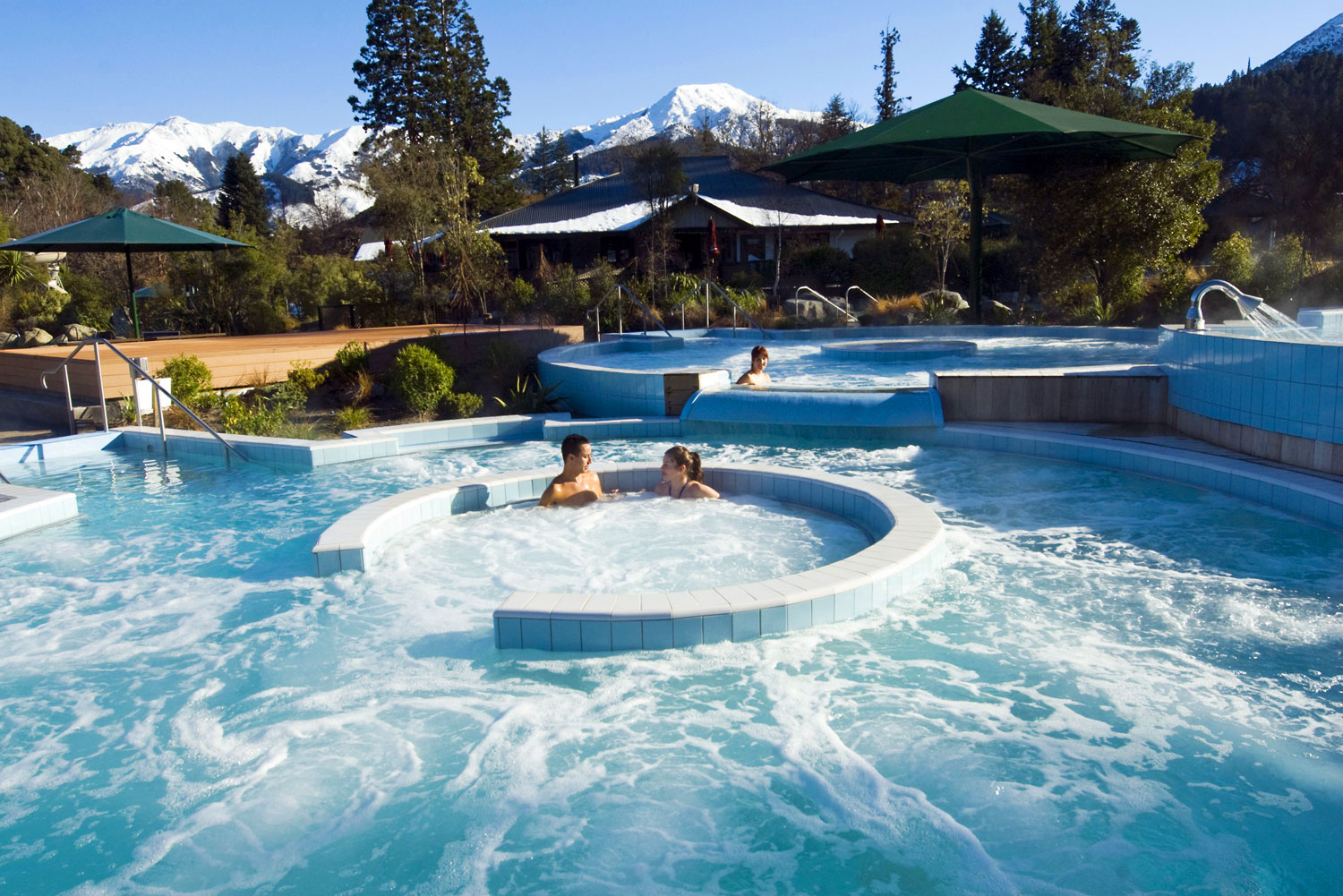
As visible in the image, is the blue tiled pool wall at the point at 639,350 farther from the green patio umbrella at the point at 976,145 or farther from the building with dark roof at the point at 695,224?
the building with dark roof at the point at 695,224

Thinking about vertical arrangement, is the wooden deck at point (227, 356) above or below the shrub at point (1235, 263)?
below

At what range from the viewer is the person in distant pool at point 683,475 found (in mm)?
6125

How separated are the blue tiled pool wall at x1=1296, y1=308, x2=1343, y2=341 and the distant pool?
155 centimetres

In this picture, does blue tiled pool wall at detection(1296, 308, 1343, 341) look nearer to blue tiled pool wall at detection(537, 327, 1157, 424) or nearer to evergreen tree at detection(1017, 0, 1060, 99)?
blue tiled pool wall at detection(537, 327, 1157, 424)

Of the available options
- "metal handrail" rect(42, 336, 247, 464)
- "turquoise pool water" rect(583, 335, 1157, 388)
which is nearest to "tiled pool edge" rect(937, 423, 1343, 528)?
"turquoise pool water" rect(583, 335, 1157, 388)

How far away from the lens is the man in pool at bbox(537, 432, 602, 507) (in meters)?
6.07

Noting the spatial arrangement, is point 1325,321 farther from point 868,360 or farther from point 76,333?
point 76,333

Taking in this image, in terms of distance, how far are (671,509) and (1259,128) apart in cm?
4034

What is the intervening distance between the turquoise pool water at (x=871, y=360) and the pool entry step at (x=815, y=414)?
1.45m

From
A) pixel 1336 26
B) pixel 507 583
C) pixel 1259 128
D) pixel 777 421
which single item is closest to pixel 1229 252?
pixel 777 421

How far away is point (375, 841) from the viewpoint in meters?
2.75

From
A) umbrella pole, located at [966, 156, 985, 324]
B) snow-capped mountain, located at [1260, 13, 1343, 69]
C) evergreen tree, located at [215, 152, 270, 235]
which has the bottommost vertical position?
umbrella pole, located at [966, 156, 985, 324]

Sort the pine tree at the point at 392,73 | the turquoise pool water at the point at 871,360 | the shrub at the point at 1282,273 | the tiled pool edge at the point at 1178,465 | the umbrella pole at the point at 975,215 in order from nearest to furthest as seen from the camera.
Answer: the tiled pool edge at the point at 1178,465, the turquoise pool water at the point at 871,360, the umbrella pole at the point at 975,215, the shrub at the point at 1282,273, the pine tree at the point at 392,73

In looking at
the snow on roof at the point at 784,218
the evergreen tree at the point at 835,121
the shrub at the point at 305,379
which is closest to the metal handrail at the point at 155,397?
the shrub at the point at 305,379
